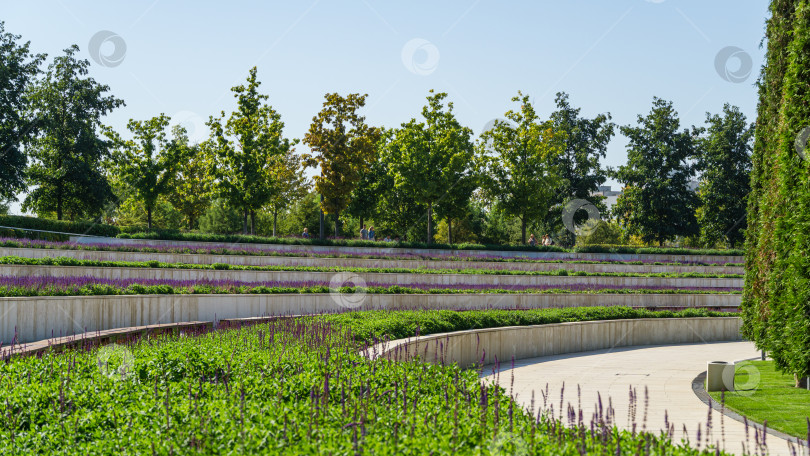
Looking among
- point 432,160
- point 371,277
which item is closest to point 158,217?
point 432,160

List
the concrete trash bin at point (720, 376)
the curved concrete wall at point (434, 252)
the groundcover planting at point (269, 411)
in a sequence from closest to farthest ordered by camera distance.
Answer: the groundcover planting at point (269, 411)
the concrete trash bin at point (720, 376)
the curved concrete wall at point (434, 252)

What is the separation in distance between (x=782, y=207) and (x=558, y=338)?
277 inches

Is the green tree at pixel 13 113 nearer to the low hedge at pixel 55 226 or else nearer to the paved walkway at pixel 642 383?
the low hedge at pixel 55 226

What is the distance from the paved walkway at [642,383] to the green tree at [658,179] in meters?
31.7

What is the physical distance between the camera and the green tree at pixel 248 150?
3809 cm

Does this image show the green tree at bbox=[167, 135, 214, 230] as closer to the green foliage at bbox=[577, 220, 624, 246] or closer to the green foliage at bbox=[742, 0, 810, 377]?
the green foliage at bbox=[577, 220, 624, 246]

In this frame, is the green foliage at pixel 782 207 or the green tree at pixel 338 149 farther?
the green tree at pixel 338 149

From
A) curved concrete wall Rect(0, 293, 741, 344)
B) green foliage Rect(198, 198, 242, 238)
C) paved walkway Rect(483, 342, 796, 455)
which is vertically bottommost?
paved walkway Rect(483, 342, 796, 455)

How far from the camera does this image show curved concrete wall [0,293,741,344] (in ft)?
41.9

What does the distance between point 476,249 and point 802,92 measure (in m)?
26.0

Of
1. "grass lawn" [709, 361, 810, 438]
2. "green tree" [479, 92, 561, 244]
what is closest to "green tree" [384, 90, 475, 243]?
"green tree" [479, 92, 561, 244]

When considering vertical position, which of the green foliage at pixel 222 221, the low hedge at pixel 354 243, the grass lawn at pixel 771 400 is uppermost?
the green foliage at pixel 222 221

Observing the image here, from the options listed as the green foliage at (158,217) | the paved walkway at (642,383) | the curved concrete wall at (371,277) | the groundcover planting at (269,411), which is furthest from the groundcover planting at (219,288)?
the green foliage at (158,217)

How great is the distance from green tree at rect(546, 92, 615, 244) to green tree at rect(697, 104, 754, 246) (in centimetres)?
740
